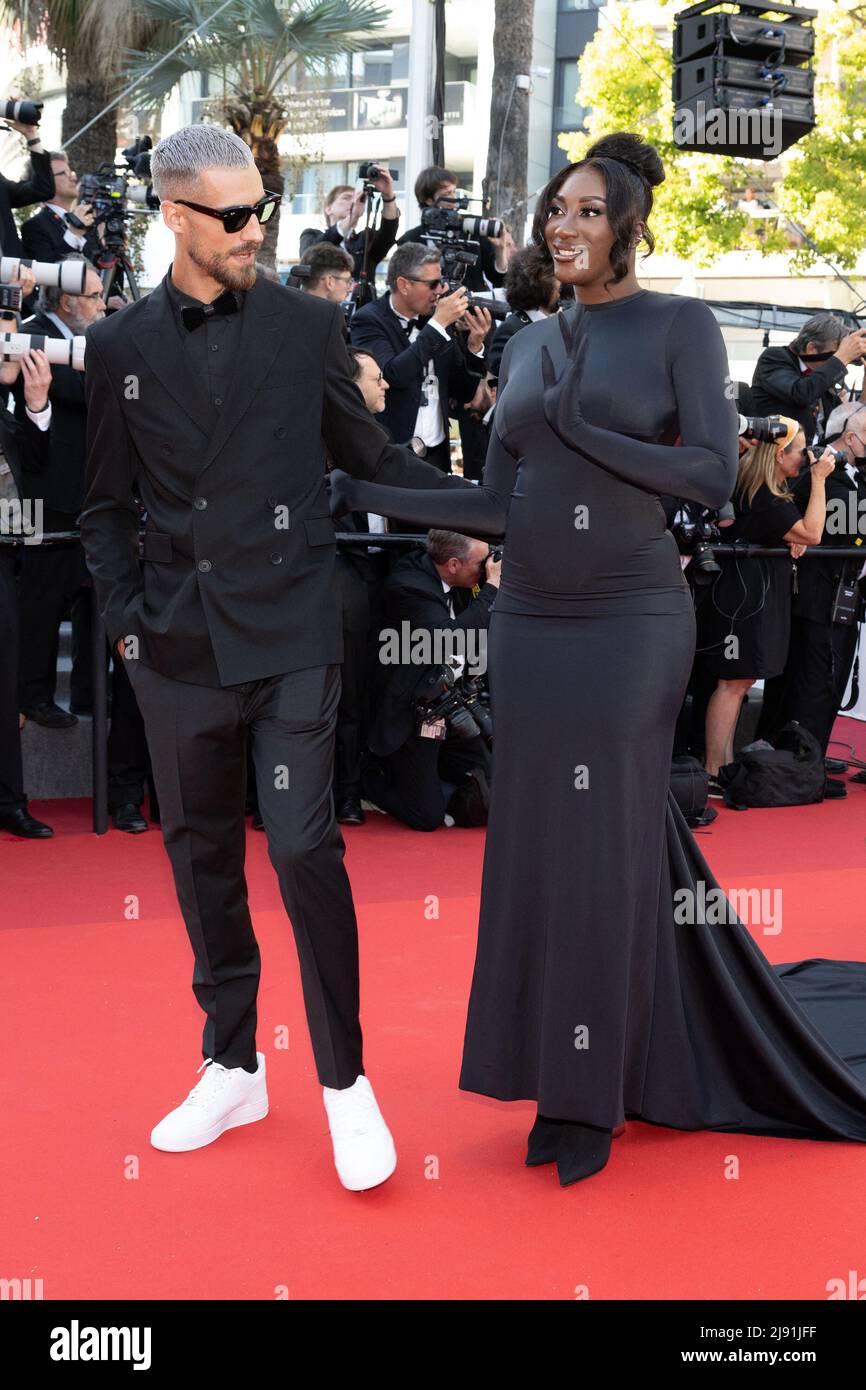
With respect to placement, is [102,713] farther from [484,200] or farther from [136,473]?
[484,200]

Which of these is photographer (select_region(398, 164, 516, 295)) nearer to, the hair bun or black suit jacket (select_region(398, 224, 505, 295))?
black suit jacket (select_region(398, 224, 505, 295))

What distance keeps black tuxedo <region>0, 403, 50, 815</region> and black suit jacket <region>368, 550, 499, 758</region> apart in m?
1.38

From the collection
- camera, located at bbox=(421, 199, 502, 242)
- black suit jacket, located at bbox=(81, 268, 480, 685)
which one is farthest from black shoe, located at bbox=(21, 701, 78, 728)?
black suit jacket, located at bbox=(81, 268, 480, 685)

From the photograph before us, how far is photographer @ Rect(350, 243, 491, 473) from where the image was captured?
6906mm

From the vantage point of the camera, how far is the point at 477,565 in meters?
6.44

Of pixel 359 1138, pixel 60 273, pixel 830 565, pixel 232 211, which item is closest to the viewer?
pixel 232 211

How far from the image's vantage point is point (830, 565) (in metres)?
7.55

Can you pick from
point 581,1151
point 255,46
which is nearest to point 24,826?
point 581,1151

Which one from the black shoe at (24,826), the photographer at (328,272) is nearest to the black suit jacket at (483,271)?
the photographer at (328,272)

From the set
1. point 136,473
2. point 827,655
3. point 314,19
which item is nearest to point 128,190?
point 827,655

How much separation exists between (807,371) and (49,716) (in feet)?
13.0

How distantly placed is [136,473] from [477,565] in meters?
3.37

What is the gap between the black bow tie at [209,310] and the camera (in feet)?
→ 9.94

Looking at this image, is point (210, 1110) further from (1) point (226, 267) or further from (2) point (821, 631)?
(2) point (821, 631)
